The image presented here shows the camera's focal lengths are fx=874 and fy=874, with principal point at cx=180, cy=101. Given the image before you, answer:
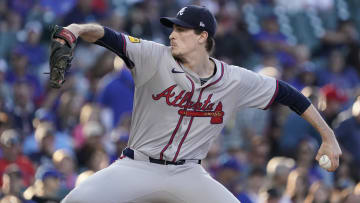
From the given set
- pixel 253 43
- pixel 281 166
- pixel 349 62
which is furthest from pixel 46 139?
pixel 349 62

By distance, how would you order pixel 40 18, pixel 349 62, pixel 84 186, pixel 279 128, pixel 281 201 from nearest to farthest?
pixel 84 186
pixel 281 201
pixel 279 128
pixel 40 18
pixel 349 62

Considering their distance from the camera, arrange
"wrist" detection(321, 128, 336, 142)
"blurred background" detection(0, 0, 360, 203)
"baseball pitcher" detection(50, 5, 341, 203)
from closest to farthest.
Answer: "baseball pitcher" detection(50, 5, 341, 203)
"wrist" detection(321, 128, 336, 142)
"blurred background" detection(0, 0, 360, 203)

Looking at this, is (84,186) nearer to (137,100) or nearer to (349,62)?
(137,100)

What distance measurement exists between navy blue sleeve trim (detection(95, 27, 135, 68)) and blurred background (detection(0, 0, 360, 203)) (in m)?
2.50

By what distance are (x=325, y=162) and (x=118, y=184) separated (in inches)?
57.9

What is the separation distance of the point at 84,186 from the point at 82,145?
391 cm

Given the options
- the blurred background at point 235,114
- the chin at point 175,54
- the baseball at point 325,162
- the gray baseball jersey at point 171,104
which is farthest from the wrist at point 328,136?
the blurred background at point 235,114

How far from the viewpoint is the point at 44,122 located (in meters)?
9.73

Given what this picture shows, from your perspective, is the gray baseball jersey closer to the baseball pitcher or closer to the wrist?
the baseball pitcher

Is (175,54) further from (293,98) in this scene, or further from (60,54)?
(60,54)

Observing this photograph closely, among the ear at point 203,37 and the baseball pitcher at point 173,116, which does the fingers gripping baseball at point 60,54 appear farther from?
the ear at point 203,37

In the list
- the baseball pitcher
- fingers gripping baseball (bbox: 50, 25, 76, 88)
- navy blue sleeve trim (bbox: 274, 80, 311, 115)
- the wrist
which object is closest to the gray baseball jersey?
the baseball pitcher

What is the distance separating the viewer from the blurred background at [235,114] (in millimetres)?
9039

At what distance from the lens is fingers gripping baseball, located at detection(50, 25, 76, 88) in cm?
507
